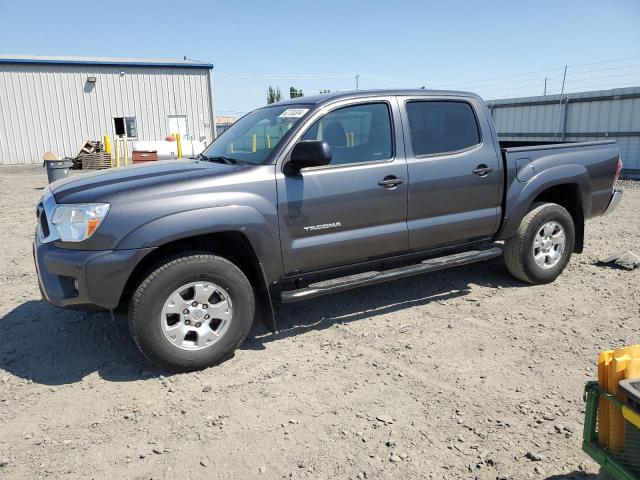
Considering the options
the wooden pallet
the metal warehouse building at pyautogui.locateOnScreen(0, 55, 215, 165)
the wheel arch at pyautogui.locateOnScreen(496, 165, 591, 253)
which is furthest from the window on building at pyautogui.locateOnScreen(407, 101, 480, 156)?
the metal warehouse building at pyautogui.locateOnScreen(0, 55, 215, 165)

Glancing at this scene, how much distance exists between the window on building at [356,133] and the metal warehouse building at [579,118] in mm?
10249

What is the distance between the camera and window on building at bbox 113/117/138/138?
26062 mm

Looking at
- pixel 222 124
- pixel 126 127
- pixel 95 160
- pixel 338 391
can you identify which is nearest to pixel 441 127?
pixel 338 391

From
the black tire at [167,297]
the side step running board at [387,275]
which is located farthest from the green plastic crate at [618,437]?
the black tire at [167,297]

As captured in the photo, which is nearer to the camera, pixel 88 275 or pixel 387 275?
pixel 88 275

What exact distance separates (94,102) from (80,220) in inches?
983

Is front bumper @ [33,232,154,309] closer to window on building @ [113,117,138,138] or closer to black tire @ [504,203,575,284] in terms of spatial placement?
black tire @ [504,203,575,284]

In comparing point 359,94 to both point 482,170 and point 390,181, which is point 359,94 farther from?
point 482,170

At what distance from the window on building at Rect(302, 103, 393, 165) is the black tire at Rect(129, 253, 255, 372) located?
1235 millimetres

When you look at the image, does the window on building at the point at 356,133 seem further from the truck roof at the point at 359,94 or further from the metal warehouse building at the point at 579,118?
the metal warehouse building at the point at 579,118

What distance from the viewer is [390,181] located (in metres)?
4.26

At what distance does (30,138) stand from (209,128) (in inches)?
338

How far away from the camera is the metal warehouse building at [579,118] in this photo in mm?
14359

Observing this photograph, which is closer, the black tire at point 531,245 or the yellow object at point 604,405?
the yellow object at point 604,405
